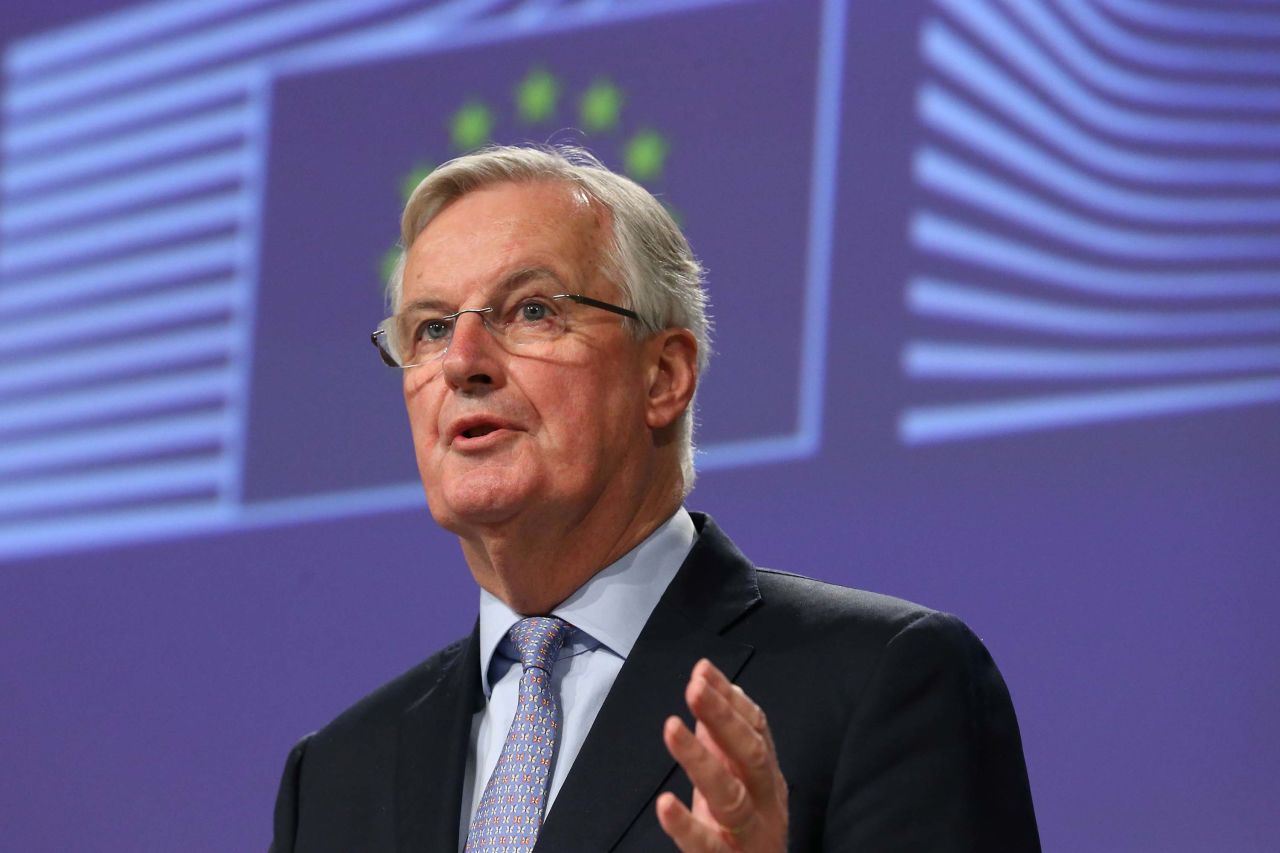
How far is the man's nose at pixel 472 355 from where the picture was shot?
1.92m

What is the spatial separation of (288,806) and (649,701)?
57 centimetres

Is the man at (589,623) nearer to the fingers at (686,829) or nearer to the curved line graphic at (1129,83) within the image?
the fingers at (686,829)

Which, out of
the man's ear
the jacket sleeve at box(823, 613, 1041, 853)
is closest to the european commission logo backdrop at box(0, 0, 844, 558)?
the man's ear

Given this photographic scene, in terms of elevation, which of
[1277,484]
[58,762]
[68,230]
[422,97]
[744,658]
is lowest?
[58,762]

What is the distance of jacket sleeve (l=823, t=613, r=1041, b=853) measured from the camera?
1647mm

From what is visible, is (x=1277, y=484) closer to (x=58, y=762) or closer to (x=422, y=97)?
(x=422, y=97)

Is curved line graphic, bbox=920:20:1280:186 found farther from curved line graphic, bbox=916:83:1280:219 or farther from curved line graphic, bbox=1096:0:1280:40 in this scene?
curved line graphic, bbox=1096:0:1280:40

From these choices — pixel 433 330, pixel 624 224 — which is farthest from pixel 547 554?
pixel 624 224

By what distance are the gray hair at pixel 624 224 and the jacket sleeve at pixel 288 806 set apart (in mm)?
646

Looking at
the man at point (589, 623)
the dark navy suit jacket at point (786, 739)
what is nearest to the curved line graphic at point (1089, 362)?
the man at point (589, 623)

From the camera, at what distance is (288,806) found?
2055mm

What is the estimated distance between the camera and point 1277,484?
2660mm

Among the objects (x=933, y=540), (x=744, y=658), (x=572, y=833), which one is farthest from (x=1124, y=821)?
(x=572, y=833)

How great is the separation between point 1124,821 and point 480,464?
1.38 metres
